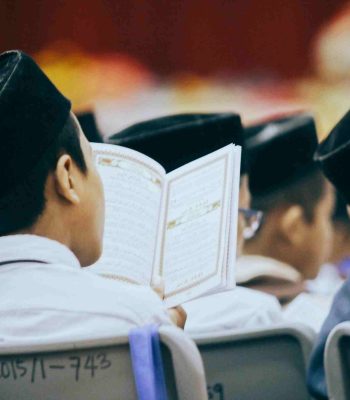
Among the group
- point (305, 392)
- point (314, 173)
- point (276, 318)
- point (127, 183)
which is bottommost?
point (276, 318)

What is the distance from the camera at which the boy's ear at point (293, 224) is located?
1928mm

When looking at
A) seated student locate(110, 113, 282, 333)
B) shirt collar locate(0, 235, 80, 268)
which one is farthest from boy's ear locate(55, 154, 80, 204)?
seated student locate(110, 113, 282, 333)

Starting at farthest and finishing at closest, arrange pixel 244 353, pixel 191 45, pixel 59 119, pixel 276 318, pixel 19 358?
1. pixel 191 45
2. pixel 276 318
3. pixel 59 119
4. pixel 244 353
5. pixel 19 358

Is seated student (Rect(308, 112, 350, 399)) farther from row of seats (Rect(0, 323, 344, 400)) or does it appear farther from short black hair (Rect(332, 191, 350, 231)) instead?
row of seats (Rect(0, 323, 344, 400))

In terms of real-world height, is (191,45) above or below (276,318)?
above

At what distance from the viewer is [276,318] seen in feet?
6.04

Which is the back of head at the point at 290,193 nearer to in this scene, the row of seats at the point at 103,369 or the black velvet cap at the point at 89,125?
the black velvet cap at the point at 89,125

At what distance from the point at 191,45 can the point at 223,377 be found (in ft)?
3.08

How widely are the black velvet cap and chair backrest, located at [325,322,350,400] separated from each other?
1.00 meters

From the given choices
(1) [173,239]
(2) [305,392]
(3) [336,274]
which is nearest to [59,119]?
(1) [173,239]

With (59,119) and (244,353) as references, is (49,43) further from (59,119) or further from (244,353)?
(244,353)

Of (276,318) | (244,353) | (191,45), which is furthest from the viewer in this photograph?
(191,45)

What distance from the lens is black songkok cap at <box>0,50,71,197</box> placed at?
1.38 m

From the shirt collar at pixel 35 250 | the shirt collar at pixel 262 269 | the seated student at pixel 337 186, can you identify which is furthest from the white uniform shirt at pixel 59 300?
the shirt collar at pixel 262 269
